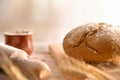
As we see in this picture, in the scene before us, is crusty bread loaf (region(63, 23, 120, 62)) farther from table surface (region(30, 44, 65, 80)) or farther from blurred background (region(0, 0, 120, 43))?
blurred background (region(0, 0, 120, 43))

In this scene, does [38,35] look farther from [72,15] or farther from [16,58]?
[16,58]

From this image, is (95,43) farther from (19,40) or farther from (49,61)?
(19,40)

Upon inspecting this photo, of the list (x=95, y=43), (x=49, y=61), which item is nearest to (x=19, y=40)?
(x=49, y=61)

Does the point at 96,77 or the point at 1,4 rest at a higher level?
the point at 1,4

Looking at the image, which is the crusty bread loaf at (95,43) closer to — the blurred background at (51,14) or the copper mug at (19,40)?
the copper mug at (19,40)

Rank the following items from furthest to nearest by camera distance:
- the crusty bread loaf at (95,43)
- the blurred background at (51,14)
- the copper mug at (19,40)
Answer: the blurred background at (51,14), the copper mug at (19,40), the crusty bread loaf at (95,43)

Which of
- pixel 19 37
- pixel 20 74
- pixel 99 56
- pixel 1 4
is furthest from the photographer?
pixel 1 4

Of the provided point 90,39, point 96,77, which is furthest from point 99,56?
point 96,77

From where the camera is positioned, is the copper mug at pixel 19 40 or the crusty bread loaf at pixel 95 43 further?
the copper mug at pixel 19 40

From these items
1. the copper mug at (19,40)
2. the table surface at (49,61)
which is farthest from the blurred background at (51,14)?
the copper mug at (19,40)
